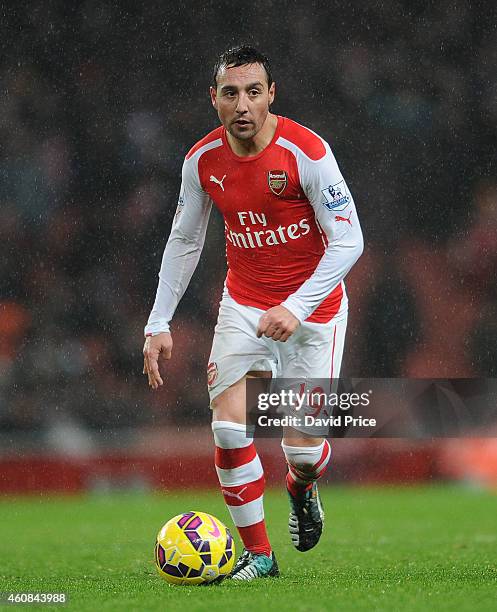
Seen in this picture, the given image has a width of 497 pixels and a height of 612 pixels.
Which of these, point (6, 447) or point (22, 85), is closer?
point (6, 447)

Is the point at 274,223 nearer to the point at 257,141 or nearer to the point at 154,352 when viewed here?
the point at 257,141

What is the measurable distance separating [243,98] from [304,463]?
1648 mm

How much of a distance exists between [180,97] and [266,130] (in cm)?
817

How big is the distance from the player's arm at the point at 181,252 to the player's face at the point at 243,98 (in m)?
0.34

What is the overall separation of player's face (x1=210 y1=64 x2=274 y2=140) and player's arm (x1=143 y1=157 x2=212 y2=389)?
338mm

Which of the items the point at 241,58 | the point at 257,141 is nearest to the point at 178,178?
the point at 257,141

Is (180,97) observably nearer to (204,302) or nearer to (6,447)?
(204,302)

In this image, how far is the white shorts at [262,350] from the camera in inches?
193

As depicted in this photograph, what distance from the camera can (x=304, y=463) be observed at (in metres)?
5.23

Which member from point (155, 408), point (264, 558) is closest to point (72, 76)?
point (155, 408)

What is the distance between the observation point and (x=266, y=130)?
4910mm

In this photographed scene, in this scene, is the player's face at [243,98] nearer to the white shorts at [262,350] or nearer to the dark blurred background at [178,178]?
the white shorts at [262,350]

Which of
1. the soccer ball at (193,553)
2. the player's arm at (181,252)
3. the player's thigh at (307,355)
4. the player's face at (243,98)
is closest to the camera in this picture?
the soccer ball at (193,553)

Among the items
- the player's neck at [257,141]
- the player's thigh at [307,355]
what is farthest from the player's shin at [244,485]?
the player's neck at [257,141]
